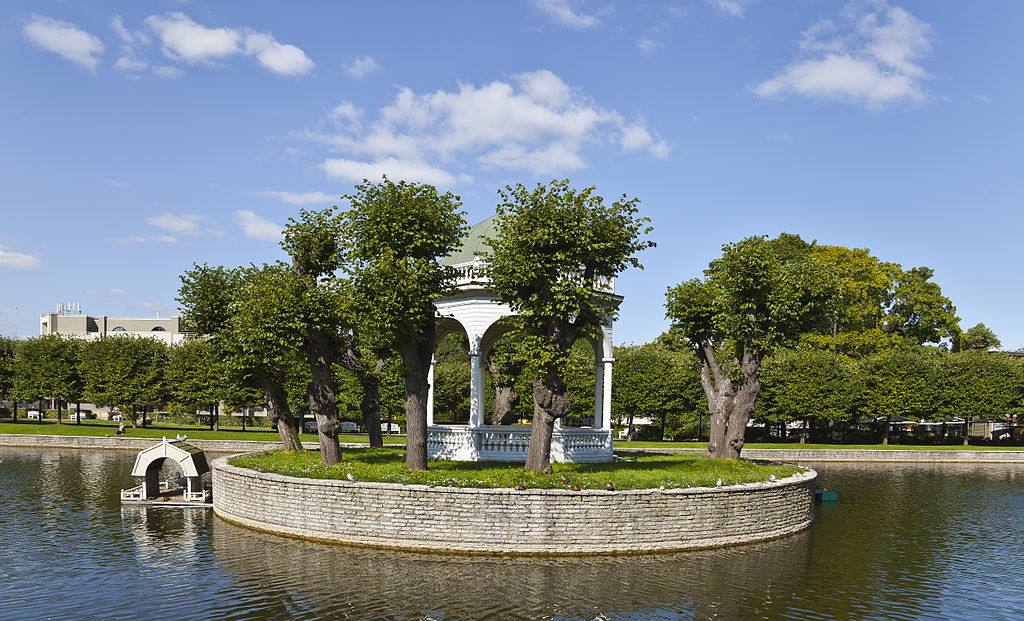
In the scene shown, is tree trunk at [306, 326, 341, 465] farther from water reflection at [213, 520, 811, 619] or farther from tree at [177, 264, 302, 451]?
water reflection at [213, 520, 811, 619]

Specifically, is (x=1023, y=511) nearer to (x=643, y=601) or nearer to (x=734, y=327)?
(x=734, y=327)

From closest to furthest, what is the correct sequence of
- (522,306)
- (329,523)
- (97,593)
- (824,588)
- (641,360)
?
(97,593) → (824,588) → (329,523) → (522,306) → (641,360)

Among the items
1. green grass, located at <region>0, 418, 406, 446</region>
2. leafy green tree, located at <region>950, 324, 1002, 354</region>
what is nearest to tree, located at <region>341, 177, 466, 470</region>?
green grass, located at <region>0, 418, 406, 446</region>

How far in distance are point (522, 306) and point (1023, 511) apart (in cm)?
2583

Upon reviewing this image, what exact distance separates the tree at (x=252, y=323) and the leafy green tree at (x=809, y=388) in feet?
141

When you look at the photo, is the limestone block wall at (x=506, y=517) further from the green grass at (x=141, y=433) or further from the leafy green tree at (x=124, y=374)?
the leafy green tree at (x=124, y=374)

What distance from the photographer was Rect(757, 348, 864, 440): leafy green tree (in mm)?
61500

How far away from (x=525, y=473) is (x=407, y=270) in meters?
8.24

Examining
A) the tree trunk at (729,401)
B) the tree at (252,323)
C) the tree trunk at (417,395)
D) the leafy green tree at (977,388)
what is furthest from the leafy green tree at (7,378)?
the leafy green tree at (977,388)

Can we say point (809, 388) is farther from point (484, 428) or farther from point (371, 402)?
point (371, 402)

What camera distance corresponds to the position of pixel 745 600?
1878cm

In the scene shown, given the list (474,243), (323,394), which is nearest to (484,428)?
(323,394)

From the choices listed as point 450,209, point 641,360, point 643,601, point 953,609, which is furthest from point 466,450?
point 641,360

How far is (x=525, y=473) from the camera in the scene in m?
24.5
